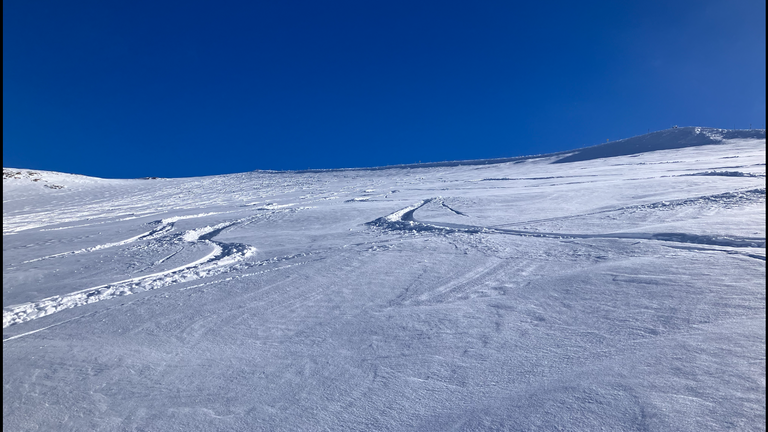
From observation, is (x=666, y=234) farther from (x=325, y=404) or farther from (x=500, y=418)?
(x=325, y=404)

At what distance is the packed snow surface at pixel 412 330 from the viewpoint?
1898mm

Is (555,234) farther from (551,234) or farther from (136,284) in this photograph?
(136,284)

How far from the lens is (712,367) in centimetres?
199

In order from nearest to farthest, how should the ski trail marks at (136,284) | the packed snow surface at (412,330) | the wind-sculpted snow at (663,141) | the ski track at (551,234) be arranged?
the packed snow surface at (412,330)
the ski trail marks at (136,284)
the ski track at (551,234)
the wind-sculpted snow at (663,141)

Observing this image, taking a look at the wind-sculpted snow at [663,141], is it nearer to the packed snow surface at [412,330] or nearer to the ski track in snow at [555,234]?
the ski track in snow at [555,234]

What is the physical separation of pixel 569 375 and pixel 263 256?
395 cm

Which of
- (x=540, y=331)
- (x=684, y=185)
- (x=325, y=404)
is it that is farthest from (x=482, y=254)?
(x=684, y=185)

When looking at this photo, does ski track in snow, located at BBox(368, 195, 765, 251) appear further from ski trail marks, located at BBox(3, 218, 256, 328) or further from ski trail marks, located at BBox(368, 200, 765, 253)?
ski trail marks, located at BBox(3, 218, 256, 328)

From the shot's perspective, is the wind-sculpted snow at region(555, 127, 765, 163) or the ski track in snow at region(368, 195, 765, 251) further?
the wind-sculpted snow at region(555, 127, 765, 163)

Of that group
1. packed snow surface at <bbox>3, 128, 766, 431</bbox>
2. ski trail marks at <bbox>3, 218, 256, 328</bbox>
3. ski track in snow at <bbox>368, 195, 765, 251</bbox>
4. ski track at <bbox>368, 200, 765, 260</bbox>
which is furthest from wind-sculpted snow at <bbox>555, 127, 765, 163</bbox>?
ski trail marks at <bbox>3, 218, 256, 328</bbox>

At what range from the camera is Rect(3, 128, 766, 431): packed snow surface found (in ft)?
6.23

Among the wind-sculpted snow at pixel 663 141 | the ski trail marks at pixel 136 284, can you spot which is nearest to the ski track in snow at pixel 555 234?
the ski trail marks at pixel 136 284

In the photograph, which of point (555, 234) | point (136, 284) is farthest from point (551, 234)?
point (136, 284)

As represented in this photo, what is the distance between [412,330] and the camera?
8.93 feet
